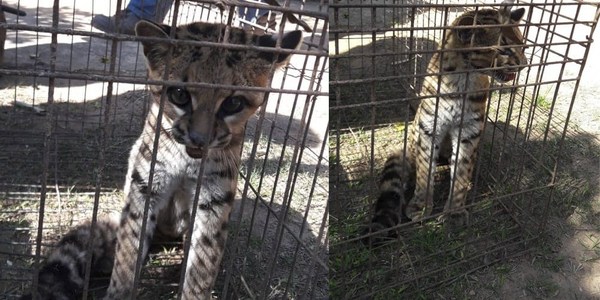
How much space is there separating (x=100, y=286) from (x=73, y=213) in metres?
0.80

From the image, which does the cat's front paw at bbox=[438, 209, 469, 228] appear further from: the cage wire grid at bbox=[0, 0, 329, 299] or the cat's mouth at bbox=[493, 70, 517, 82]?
the cat's mouth at bbox=[493, 70, 517, 82]

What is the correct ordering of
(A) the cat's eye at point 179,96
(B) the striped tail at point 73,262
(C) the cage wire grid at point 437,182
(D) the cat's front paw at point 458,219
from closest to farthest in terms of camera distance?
1. (A) the cat's eye at point 179,96
2. (B) the striped tail at point 73,262
3. (C) the cage wire grid at point 437,182
4. (D) the cat's front paw at point 458,219

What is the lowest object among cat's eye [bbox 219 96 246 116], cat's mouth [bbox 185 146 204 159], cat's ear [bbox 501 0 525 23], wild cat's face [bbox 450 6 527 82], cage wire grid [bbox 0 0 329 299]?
cage wire grid [bbox 0 0 329 299]

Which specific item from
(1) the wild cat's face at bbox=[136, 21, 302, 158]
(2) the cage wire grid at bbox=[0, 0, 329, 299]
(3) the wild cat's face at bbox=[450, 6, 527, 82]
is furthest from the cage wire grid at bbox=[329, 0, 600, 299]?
(1) the wild cat's face at bbox=[136, 21, 302, 158]

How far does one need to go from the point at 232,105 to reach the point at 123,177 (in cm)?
210

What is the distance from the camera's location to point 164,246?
3.83 meters

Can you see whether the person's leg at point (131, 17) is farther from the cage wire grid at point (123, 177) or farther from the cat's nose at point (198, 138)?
the cat's nose at point (198, 138)

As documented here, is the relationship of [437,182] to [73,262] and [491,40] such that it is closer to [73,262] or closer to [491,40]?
[491,40]

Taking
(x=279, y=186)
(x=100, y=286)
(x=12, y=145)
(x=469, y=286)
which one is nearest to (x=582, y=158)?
(x=469, y=286)

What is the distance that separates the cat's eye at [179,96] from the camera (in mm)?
2719

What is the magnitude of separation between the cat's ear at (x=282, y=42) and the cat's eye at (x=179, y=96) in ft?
1.31

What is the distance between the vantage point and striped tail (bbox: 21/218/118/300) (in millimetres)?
3053

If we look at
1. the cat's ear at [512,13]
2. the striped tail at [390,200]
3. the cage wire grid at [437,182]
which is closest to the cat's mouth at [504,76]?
the cage wire grid at [437,182]

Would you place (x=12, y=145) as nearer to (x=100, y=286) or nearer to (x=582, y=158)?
(x=100, y=286)
